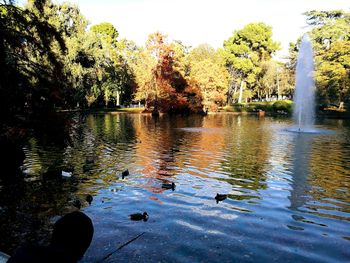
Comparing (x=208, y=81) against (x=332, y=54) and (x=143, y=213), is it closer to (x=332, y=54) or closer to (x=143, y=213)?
(x=332, y=54)

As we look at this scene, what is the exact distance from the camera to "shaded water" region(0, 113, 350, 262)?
27.3 ft

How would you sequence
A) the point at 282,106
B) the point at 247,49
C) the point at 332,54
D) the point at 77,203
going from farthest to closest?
the point at 247,49 → the point at 282,106 → the point at 332,54 → the point at 77,203

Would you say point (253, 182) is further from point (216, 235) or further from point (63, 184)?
point (63, 184)

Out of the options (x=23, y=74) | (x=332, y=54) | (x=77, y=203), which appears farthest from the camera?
(x=332, y=54)

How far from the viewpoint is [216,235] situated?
9164mm

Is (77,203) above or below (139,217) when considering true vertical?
above

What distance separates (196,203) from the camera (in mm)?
11977

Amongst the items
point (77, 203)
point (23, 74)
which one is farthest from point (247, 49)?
point (23, 74)

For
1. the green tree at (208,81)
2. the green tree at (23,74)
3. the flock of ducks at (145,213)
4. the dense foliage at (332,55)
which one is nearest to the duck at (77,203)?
the flock of ducks at (145,213)

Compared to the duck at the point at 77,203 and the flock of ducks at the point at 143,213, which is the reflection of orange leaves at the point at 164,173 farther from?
the duck at the point at 77,203

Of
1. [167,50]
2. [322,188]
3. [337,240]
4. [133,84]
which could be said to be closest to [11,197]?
[337,240]

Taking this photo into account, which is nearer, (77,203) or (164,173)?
(77,203)

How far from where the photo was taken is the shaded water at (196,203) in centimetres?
833

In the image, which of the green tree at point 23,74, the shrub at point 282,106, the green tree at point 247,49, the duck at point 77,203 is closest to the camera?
Result: the green tree at point 23,74
